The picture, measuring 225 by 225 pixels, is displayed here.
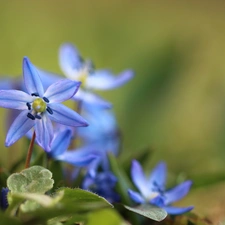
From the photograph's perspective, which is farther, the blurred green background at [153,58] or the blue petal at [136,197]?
the blurred green background at [153,58]

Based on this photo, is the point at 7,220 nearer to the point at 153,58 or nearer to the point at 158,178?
the point at 158,178

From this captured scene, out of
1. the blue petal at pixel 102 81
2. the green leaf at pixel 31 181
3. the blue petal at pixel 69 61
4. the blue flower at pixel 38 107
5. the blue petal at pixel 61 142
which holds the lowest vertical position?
the green leaf at pixel 31 181

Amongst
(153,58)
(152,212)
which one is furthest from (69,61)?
(153,58)

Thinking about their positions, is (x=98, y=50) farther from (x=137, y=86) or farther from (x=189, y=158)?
(x=189, y=158)

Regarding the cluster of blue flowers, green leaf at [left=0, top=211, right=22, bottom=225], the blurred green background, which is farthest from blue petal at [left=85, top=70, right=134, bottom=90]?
green leaf at [left=0, top=211, right=22, bottom=225]

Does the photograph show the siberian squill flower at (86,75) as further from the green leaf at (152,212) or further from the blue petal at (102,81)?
the green leaf at (152,212)

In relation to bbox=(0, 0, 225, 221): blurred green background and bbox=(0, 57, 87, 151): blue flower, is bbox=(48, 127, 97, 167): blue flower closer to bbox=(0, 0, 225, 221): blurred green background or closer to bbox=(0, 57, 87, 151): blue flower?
bbox=(0, 57, 87, 151): blue flower

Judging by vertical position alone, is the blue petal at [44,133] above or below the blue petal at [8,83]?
below

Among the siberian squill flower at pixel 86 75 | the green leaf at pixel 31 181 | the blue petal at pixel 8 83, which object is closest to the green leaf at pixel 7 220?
the green leaf at pixel 31 181
